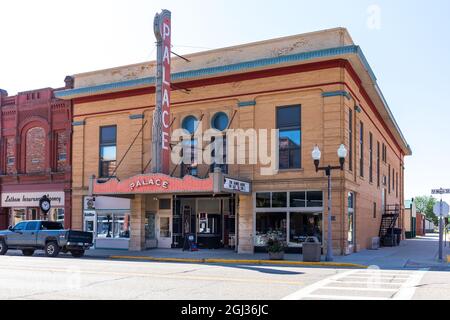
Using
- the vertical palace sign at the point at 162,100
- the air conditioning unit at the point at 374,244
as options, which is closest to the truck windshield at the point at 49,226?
the vertical palace sign at the point at 162,100

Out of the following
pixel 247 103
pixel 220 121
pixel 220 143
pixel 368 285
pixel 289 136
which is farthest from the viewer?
pixel 220 121

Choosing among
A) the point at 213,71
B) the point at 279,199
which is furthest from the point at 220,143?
the point at 279,199

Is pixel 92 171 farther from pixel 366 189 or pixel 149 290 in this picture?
pixel 149 290

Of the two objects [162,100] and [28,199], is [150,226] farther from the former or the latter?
[28,199]

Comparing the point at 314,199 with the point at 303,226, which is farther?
the point at 303,226

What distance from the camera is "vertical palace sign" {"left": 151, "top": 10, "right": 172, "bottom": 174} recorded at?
26484 millimetres

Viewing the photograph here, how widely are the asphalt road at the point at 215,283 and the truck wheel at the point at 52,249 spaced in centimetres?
712

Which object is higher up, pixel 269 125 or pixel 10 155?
pixel 269 125

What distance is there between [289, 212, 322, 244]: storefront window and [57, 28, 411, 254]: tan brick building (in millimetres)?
48

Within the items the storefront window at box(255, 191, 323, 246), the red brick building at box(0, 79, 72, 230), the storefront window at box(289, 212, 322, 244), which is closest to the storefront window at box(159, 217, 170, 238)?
the storefront window at box(255, 191, 323, 246)

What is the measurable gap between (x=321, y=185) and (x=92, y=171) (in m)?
14.0

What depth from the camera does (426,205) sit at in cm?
14788

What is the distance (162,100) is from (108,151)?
638 centimetres
